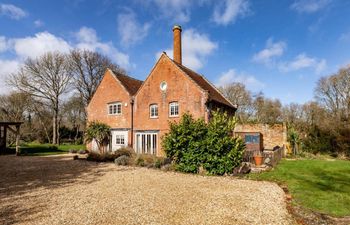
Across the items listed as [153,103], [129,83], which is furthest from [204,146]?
[129,83]

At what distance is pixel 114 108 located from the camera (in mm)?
24484

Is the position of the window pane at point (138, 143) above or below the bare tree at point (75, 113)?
below

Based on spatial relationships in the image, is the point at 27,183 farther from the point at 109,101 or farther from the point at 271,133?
the point at 271,133

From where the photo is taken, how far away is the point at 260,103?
4712 cm

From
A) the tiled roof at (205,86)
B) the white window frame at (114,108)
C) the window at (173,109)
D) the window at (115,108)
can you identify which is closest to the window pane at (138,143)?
the white window frame at (114,108)

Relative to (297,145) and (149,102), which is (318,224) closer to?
(149,102)

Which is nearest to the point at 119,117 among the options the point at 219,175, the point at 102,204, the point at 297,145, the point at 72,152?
the point at 72,152

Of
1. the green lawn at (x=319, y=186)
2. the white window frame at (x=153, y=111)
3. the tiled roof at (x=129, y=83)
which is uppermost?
the tiled roof at (x=129, y=83)

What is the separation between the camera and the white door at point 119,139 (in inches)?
904

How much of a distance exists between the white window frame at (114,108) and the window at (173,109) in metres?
6.06

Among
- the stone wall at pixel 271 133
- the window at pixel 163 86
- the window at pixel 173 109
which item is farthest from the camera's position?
the stone wall at pixel 271 133

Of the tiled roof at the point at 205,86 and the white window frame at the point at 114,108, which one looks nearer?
the tiled roof at the point at 205,86

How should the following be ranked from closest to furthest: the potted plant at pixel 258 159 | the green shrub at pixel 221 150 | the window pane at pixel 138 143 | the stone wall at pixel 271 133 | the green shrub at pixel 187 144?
the green shrub at pixel 221 150 < the green shrub at pixel 187 144 < the potted plant at pixel 258 159 < the window pane at pixel 138 143 < the stone wall at pixel 271 133

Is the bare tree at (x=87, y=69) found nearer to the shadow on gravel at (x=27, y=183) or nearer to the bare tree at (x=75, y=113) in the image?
the bare tree at (x=75, y=113)
